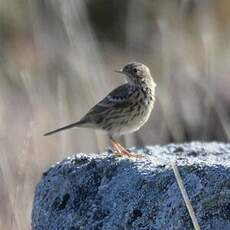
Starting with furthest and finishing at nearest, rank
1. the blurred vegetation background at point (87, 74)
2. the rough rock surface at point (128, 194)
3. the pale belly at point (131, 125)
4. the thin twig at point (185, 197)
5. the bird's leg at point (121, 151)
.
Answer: the blurred vegetation background at point (87, 74), the pale belly at point (131, 125), the bird's leg at point (121, 151), the rough rock surface at point (128, 194), the thin twig at point (185, 197)

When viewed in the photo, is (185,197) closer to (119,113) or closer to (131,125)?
(131,125)

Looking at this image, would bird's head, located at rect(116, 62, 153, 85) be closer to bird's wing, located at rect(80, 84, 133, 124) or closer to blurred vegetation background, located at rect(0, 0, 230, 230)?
blurred vegetation background, located at rect(0, 0, 230, 230)

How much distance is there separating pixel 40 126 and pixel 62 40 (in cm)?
120

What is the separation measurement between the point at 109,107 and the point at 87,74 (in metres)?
0.78

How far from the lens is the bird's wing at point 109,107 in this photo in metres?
7.45

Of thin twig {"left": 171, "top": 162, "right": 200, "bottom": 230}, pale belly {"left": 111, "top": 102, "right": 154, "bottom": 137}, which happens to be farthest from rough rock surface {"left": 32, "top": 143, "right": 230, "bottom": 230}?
pale belly {"left": 111, "top": 102, "right": 154, "bottom": 137}

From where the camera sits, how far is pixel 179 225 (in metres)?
4.22

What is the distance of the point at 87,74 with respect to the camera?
8188 millimetres

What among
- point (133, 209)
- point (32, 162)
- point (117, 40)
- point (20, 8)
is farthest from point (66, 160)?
point (117, 40)

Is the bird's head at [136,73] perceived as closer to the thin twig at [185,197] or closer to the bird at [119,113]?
the bird at [119,113]

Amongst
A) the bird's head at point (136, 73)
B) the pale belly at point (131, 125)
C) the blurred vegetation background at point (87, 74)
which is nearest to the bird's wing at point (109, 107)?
the pale belly at point (131, 125)

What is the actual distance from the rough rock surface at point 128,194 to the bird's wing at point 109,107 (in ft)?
6.45

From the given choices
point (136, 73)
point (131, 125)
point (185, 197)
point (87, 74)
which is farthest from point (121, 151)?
point (87, 74)

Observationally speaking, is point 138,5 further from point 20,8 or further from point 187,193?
point 187,193
